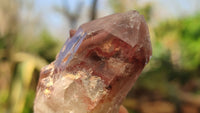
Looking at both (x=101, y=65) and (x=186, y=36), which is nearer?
(x=101, y=65)

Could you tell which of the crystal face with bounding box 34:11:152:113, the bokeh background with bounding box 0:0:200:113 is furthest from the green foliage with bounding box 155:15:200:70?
the crystal face with bounding box 34:11:152:113

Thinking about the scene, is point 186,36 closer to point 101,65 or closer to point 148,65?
point 148,65

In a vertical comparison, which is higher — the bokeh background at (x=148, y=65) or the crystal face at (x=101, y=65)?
the crystal face at (x=101, y=65)

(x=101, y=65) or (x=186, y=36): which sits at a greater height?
(x=101, y=65)

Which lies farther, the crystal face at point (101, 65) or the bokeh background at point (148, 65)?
the bokeh background at point (148, 65)

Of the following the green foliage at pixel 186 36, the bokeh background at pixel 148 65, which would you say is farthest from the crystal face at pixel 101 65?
the green foliage at pixel 186 36

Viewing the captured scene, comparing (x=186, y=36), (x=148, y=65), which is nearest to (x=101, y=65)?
(x=148, y=65)

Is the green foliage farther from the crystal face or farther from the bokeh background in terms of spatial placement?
the crystal face

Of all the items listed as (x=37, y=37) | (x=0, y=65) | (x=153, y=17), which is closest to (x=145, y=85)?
(x=153, y=17)

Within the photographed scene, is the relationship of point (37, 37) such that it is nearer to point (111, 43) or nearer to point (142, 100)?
point (142, 100)

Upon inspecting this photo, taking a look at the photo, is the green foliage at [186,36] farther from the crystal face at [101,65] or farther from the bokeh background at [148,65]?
the crystal face at [101,65]
